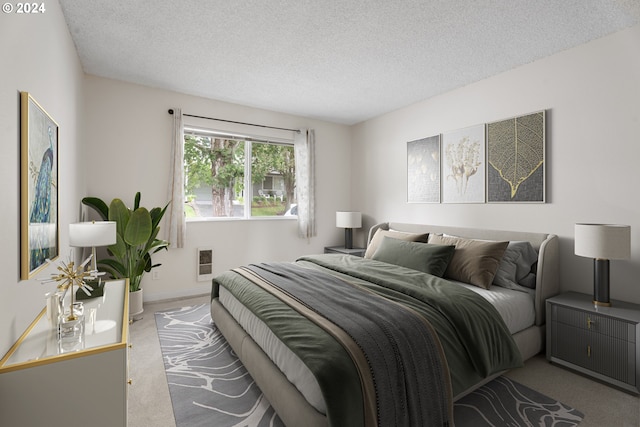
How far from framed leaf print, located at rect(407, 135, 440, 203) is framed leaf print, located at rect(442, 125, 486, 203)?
97 millimetres

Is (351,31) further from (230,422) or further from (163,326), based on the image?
(163,326)

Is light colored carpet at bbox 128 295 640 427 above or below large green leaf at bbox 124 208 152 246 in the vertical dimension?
below

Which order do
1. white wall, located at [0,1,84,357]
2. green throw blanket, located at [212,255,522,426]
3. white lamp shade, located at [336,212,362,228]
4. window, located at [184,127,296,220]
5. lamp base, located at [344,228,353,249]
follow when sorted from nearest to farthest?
white wall, located at [0,1,84,357] < green throw blanket, located at [212,255,522,426] < window, located at [184,127,296,220] < white lamp shade, located at [336,212,362,228] < lamp base, located at [344,228,353,249]

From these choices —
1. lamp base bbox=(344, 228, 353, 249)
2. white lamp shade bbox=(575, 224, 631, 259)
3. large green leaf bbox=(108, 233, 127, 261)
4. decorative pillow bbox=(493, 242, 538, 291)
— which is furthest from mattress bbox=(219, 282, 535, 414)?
lamp base bbox=(344, 228, 353, 249)

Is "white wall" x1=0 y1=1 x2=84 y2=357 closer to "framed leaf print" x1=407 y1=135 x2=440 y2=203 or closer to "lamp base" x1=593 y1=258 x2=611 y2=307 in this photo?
"lamp base" x1=593 y1=258 x2=611 y2=307

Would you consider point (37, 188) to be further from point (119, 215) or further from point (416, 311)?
point (416, 311)

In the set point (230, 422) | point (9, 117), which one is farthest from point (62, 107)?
point (230, 422)

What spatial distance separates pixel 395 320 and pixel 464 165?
2.60 meters

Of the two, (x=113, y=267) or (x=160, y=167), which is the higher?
(x=160, y=167)

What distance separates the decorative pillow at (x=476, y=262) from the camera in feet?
9.09

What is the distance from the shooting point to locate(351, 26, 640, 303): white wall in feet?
8.32

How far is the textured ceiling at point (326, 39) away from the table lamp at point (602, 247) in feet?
5.20

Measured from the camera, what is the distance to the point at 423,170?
422 centimetres

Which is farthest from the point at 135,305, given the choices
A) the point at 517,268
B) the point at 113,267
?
the point at 517,268
